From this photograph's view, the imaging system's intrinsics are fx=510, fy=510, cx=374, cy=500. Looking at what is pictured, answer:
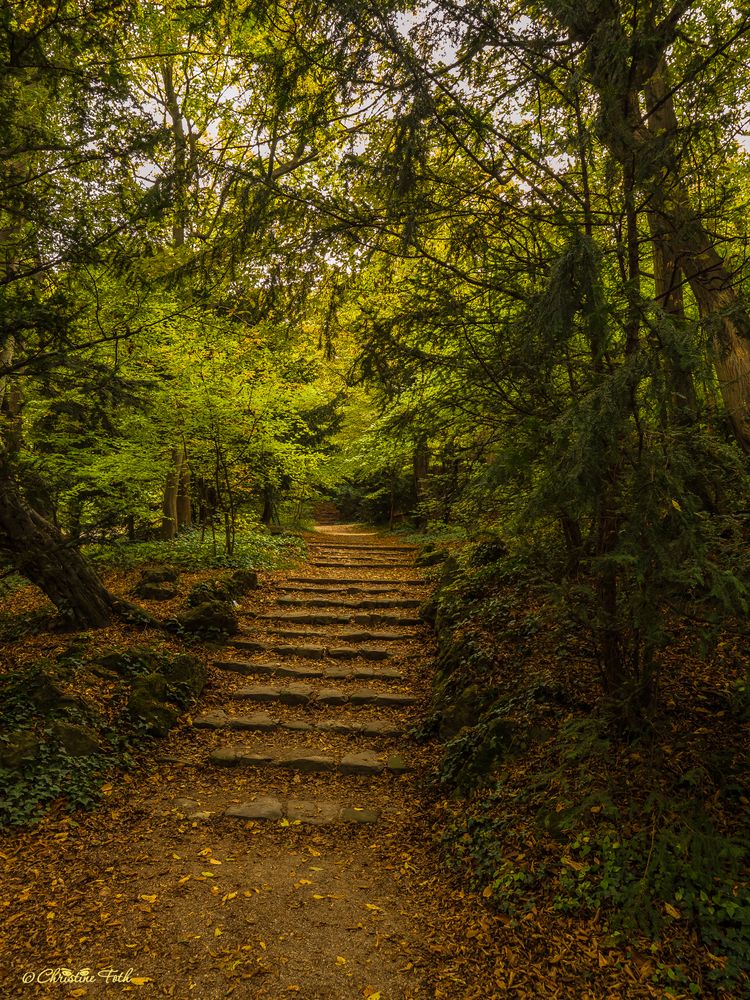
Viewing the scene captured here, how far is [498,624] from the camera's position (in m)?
6.24

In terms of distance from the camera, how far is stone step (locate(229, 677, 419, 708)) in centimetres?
628

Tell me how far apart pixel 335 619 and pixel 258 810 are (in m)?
4.19

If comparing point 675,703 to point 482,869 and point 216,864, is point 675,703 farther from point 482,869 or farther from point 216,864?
point 216,864

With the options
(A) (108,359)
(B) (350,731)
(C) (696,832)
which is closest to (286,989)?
(C) (696,832)

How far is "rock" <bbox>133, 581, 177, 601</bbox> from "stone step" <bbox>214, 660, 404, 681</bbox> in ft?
6.10

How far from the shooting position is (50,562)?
657cm

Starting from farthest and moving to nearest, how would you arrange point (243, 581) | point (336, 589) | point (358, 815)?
1. point (336, 589)
2. point (243, 581)
3. point (358, 815)

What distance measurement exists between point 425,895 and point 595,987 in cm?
126

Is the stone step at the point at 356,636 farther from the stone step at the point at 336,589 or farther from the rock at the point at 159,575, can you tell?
the rock at the point at 159,575

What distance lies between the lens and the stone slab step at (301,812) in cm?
444

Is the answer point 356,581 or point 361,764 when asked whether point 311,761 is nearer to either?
point 361,764

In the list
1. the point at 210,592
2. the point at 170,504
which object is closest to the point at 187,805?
the point at 210,592

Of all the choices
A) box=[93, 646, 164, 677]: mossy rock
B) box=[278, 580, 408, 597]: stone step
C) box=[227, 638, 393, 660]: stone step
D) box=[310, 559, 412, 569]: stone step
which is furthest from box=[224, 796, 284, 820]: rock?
box=[310, 559, 412, 569]: stone step

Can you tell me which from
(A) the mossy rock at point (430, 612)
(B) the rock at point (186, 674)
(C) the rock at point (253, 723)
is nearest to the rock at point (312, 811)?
(C) the rock at point (253, 723)
